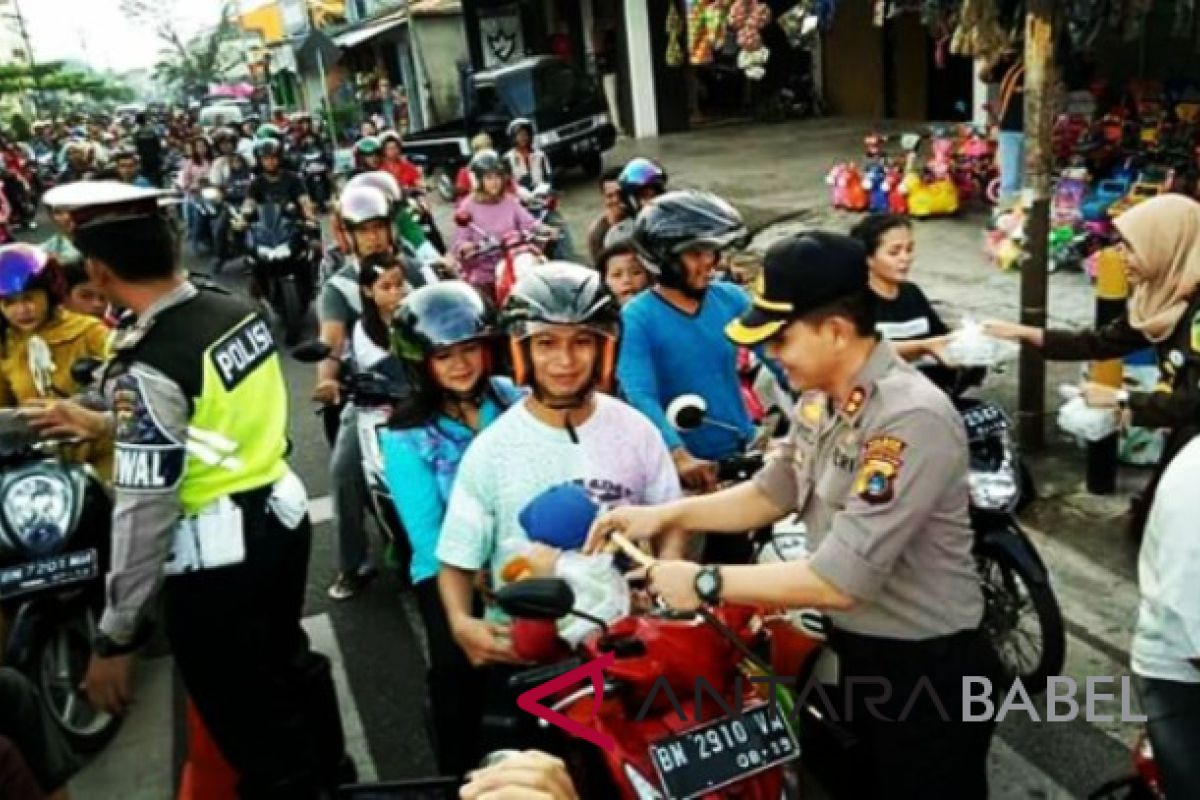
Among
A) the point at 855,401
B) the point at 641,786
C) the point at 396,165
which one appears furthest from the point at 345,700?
the point at 396,165

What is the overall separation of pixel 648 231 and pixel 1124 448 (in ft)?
10.5

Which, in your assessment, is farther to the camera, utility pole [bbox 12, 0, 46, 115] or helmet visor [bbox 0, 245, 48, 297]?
utility pole [bbox 12, 0, 46, 115]

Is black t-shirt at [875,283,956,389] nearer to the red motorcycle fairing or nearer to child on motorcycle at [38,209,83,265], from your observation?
the red motorcycle fairing

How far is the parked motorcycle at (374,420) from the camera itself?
4.36 m

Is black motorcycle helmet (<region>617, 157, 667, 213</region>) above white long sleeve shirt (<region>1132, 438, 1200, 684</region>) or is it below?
above

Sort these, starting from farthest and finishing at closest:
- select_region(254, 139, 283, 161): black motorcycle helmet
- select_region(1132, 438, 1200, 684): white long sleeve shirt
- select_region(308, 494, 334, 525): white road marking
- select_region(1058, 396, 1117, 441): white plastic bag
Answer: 1. select_region(254, 139, 283, 161): black motorcycle helmet
2. select_region(308, 494, 334, 525): white road marking
3. select_region(1058, 396, 1117, 441): white plastic bag
4. select_region(1132, 438, 1200, 684): white long sleeve shirt

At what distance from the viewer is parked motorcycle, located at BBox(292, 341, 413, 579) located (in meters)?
4.36

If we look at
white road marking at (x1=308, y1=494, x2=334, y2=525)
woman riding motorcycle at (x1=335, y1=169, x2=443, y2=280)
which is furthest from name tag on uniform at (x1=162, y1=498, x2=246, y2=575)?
woman riding motorcycle at (x1=335, y1=169, x2=443, y2=280)

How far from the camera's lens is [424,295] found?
11.1ft

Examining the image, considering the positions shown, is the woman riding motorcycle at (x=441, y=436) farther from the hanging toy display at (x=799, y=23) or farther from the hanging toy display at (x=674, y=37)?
the hanging toy display at (x=674, y=37)

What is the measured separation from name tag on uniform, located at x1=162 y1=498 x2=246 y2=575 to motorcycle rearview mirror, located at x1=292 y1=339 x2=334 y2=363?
155cm

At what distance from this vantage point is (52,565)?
4031 mm

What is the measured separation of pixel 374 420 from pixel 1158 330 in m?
3.26

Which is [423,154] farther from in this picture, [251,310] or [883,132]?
[251,310]
